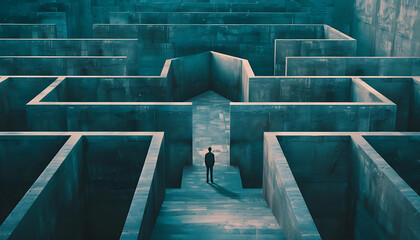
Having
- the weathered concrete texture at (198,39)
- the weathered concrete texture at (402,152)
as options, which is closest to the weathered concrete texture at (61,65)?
the weathered concrete texture at (198,39)

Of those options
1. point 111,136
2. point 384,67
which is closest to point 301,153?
point 111,136

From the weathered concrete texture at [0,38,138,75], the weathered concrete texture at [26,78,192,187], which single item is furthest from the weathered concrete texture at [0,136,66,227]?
the weathered concrete texture at [0,38,138,75]

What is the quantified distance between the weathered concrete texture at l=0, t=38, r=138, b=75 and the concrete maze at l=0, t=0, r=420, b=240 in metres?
0.05

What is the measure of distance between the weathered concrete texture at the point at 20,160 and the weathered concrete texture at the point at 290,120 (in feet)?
16.5

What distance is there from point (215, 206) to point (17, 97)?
852 centimetres

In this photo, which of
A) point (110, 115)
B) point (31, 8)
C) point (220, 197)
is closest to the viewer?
point (220, 197)

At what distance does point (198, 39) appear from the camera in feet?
76.4

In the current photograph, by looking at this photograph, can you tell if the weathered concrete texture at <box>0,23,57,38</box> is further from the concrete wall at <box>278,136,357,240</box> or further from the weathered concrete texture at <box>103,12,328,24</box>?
the concrete wall at <box>278,136,357,240</box>

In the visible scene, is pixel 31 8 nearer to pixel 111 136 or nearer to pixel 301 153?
pixel 111 136

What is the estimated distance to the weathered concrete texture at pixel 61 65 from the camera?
59.1 ft

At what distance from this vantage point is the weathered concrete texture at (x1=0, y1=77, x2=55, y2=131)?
51.9 ft

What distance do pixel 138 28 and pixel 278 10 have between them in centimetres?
1116

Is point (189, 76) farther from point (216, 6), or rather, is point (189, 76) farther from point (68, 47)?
point (216, 6)

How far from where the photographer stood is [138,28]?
22984mm
